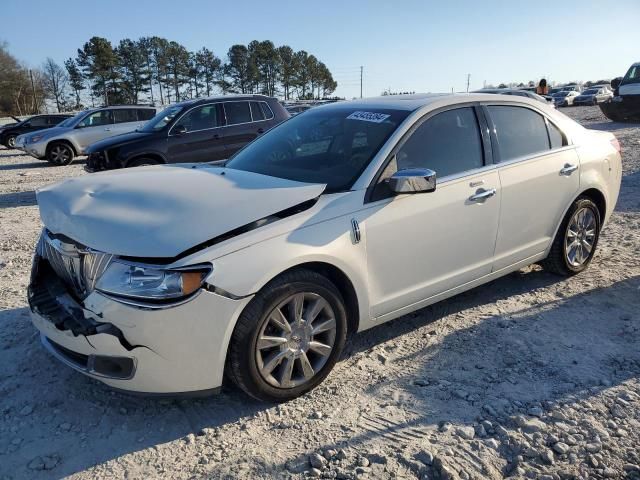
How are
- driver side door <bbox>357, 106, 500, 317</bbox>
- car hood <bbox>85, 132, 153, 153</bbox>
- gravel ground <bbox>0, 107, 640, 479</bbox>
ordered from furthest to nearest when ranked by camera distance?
car hood <bbox>85, 132, 153, 153</bbox> → driver side door <bbox>357, 106, 500, 317</bbox> → gravel ground <bbox>0, 107, 640, 479</bbox>

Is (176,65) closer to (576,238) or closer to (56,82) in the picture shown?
(56,82)

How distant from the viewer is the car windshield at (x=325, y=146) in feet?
11.4

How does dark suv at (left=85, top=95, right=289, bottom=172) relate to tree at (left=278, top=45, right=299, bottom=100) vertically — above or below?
below

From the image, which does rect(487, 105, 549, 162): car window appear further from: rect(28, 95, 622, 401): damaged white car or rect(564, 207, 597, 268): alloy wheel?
rect(564, 207, 597, 268): alloy wheel

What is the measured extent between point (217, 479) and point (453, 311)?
2434 millimetres

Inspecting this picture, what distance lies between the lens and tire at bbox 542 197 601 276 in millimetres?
4617

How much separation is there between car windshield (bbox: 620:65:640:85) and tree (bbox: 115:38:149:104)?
53.8 metres

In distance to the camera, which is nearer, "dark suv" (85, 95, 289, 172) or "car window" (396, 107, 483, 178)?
"car window" (396, 107, 483, 178)

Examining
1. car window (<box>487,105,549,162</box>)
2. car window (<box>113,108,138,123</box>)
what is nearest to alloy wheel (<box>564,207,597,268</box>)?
car window (<box>487,105,549,162</box>)

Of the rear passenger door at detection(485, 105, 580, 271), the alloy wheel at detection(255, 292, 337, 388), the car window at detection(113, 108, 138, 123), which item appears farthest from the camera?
the car window at detection(113, 108, 138, 123)

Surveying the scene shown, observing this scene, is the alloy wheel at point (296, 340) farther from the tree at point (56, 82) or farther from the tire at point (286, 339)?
the tree at point (56, 82)

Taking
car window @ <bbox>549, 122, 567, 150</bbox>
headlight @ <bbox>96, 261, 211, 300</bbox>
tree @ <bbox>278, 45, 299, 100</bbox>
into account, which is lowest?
headlight @ <bbox>96, 261, 211, 300</bbox>

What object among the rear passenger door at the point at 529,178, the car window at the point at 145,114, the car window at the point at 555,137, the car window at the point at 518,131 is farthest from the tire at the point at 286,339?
the car window at the point at 145,114

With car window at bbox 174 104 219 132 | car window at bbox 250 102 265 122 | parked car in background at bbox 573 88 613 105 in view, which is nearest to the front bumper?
car window at bbox 174 104 219 132
